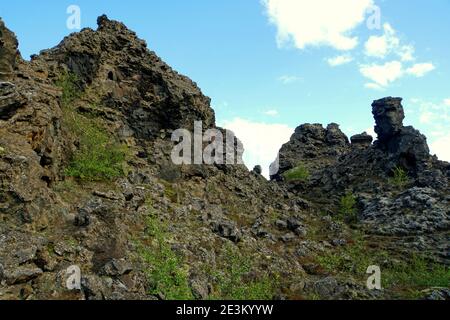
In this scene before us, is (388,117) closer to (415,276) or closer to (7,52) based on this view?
(415,276)

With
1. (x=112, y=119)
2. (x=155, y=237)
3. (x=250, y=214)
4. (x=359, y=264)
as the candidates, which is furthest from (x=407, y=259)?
(x=112, y=119)

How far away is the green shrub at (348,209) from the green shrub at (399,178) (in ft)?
21.6

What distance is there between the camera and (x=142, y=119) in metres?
38.9

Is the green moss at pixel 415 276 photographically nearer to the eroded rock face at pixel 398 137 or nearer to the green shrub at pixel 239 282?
the green shrub at pixel 239 282

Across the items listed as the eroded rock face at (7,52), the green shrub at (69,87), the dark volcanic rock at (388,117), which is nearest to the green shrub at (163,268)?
the eroded rock face at (7,52)

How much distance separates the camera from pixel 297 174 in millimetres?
70750

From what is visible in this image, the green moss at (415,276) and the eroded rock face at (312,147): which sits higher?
the eroded rock face at (312,147)

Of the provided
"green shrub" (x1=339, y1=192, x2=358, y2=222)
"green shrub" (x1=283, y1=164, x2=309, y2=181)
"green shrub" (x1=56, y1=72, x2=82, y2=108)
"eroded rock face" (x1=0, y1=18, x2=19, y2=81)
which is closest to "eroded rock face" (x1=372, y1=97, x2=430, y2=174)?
"green shrub" (x1=339, y1=192, x2=358, y2=222)

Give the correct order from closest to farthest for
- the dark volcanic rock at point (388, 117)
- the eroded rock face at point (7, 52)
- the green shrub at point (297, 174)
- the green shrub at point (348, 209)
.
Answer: the eroded rock face at point (7, 52)
the green shrub at point (348, 209)
the dark volcanic rock at point (388, 117)
the green shrub at point (297, 174)

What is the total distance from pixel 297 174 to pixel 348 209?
22503 mm

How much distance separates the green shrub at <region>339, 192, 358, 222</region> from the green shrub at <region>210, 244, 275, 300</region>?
957 inches

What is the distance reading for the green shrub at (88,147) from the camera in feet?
93.3

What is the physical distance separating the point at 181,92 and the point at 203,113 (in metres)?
3.10

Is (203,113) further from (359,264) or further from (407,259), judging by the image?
(407,259)
